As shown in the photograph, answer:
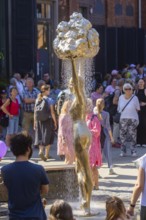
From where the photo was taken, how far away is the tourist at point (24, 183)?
6125mm

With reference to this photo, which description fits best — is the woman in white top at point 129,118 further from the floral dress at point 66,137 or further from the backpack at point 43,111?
the floral dress at point 66,137

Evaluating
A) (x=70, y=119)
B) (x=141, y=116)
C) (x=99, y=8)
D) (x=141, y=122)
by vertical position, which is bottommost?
(x=141, y=122)

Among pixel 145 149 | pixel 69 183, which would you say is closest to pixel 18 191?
pixel 69 183

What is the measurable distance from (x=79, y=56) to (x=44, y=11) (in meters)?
16.7

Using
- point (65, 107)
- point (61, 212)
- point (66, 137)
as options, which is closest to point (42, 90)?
point (65, 107)

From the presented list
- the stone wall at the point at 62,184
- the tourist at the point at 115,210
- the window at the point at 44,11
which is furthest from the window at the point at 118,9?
the tourist at the point at 115,210

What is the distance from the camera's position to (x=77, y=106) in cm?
933

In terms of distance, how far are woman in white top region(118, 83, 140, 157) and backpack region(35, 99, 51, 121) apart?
170 cm

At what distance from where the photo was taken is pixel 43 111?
1522cm

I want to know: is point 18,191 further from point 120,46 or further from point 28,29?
point 120,46

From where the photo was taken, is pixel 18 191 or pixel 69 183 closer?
pixel 18 191

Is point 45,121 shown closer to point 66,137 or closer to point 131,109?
point 131,109

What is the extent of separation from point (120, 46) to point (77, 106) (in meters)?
20.6

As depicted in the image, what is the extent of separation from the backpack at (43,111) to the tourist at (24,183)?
8.99 metres
